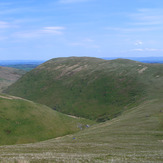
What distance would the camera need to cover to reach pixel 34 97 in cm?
15775

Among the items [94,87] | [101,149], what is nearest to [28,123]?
[101,149]

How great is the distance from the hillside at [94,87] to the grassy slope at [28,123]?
3093 centimetres

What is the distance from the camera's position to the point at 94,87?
142250 millimetres

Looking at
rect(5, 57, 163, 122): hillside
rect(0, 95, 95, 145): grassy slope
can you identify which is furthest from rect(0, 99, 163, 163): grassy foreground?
rect(5, 57, 163, 122): hillside

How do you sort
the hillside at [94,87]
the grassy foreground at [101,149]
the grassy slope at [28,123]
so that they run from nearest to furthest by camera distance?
the grassy foreground at [101,149] → the grassy slope at [28,123] → the hillside at [94,87]

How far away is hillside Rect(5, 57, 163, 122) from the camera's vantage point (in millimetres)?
111375

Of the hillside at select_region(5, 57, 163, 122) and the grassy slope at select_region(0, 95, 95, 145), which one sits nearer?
the grassy slope at select_region(0, 95, 95, 145)

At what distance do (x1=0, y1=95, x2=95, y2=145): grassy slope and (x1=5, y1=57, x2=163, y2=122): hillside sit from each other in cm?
3093

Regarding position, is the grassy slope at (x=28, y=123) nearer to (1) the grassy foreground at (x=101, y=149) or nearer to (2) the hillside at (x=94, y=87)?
(1) the grassy foreground at (x=101, y=149)

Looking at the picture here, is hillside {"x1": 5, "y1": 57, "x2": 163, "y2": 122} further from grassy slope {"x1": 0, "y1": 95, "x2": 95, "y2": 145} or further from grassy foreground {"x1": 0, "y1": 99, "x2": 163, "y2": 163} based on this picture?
grassy foreground {"x1": 0, "y1": 99, "x2": 163, "y2": 163}

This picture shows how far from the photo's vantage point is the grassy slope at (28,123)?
57.8m

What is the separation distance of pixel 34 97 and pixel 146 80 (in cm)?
8816

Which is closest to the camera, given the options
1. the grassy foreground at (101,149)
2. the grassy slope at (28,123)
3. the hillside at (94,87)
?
the grassy foreground at (101,149)

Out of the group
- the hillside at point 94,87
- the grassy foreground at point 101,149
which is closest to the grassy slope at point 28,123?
the grassy foreground at point 101,149
